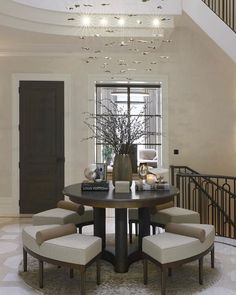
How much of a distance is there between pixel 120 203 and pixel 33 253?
0.96 m

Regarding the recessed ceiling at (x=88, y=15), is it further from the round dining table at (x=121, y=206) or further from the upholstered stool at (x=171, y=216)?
the upholstered stool at (x=171, y=216)

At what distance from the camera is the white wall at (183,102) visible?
6629 millimetres

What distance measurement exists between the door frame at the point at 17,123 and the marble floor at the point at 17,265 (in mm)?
940

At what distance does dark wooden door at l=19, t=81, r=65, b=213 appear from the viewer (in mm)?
6598

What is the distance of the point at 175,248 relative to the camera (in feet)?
10.4

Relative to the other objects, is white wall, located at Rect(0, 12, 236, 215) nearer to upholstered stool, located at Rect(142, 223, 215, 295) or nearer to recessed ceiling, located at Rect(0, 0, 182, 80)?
recessed ceiling, located at Rect(0, 0, 182, 80)

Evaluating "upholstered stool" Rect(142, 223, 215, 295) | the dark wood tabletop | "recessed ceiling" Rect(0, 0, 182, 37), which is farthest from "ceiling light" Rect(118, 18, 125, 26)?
"upholstered stool" Rect(142, 223, 215, 295)

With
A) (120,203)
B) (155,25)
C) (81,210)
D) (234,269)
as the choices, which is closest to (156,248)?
(120,203)

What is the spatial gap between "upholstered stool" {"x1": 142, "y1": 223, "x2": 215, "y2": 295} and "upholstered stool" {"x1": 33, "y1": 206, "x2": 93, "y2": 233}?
1.14 m

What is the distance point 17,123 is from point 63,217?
10.0 feet

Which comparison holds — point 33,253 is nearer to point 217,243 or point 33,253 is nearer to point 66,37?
point 217,243

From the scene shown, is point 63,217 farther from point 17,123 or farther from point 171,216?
point 17,123

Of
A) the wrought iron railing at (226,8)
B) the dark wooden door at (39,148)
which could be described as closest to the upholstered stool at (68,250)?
the dark wooden door at (39,148)

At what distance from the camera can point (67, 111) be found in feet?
21.8
